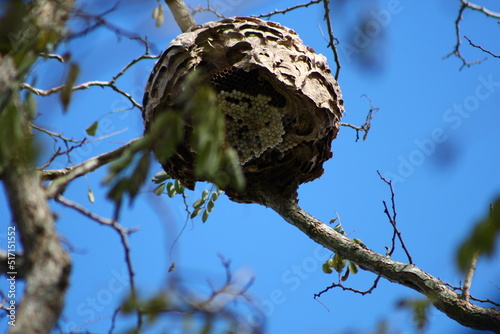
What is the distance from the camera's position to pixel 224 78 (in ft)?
10.8

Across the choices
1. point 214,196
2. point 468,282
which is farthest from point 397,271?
point 214,196

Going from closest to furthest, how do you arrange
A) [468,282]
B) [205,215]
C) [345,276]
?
[468,282], [345,276], [205,215]

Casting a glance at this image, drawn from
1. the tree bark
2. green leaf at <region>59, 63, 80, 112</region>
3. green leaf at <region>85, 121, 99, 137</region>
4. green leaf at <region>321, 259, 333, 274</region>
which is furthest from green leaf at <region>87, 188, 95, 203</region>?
green leaf at <region>59, 63, 80, 112</region>

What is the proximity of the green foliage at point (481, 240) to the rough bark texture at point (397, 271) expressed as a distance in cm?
104

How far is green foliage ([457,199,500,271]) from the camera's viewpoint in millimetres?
1377

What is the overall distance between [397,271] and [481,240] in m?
1.33

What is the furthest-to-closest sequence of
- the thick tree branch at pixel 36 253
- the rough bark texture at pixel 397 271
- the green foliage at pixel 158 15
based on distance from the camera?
1. the green foliage at pixel 158 15
2. the rough bark texture at pixel 397 271
3. the thick tree branch at pixel 36 253

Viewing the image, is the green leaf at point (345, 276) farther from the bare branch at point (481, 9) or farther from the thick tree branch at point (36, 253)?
the thick tree branch at point (36, 253)

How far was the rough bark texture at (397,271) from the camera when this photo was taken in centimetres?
233

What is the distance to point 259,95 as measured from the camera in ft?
10.8

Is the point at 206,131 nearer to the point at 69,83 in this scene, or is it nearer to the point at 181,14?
the point at 69,83

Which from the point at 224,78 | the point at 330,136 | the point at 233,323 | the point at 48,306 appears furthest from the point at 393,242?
the point at 48,306

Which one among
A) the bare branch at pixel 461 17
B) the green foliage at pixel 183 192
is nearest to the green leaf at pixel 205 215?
the green foliage at pixel 183 192

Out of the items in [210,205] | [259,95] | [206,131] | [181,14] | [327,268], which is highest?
[181,14]
